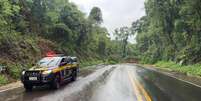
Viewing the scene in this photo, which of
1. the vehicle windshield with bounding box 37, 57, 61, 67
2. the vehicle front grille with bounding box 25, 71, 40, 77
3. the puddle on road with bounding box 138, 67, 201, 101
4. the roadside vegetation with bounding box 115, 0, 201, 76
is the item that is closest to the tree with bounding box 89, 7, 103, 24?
the roadside vegetation with bounding box 115, 0, 201, 76

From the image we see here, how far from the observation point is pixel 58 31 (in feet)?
137

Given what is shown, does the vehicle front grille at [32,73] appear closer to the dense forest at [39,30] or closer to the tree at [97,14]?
the dense forest at [39,30]

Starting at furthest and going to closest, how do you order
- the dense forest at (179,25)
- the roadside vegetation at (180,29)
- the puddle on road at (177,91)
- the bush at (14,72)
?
the dense forest at (179,25), the roadside vegetation at (180,29), the bush at (14,72), the puddle on road at (177,91)

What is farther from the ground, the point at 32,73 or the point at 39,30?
the point at 39,30

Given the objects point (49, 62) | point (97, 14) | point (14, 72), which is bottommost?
point (14, 72)

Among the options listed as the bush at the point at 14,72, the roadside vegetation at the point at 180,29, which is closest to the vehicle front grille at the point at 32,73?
the bush at the point at 14,72

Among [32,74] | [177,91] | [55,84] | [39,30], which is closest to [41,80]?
[32,74]

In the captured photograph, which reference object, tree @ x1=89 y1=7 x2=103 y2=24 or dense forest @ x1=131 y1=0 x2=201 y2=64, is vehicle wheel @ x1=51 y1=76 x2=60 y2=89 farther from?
tree @ x1=89 y1=7 x2=103 y2=24

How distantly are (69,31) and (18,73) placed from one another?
22155 millimetres

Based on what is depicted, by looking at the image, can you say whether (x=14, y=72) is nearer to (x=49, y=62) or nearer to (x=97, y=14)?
(x=49, y=62)

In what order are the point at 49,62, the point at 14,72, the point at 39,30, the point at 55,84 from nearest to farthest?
the point at 55,84 < the point at 49,62 < the point at 14,72 < the point at 39,30

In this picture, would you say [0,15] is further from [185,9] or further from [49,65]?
[185,9]

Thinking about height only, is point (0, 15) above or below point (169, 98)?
above

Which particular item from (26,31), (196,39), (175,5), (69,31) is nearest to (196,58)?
(196,39)
